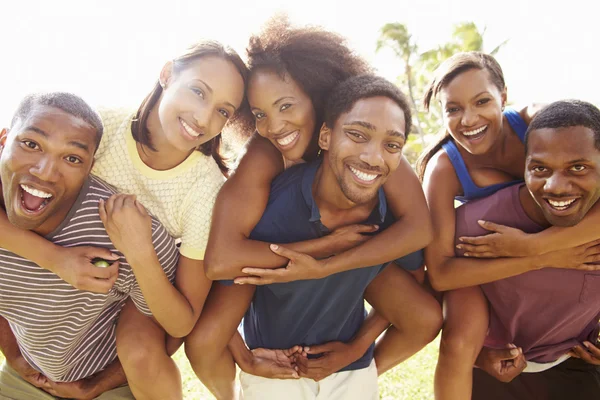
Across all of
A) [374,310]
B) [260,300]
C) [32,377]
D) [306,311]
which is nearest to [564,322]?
[374,310]

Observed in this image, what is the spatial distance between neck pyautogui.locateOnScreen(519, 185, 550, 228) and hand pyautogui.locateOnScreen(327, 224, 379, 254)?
0.97m

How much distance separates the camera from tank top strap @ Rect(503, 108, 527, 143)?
3.61 m

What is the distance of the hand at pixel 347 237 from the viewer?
3.23 m

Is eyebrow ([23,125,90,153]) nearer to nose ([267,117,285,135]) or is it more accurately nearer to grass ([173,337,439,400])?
nose ([267,117,285,135])

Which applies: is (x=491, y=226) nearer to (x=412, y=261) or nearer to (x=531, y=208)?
(x=531, y=208)

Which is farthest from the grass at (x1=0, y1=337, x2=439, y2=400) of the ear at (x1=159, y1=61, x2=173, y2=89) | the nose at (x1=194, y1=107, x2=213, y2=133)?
the ear at (x1=159, y1=61, x2=173, y2=89)

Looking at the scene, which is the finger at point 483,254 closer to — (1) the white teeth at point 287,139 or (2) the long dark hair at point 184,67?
(1) the white teeth at point 287,139

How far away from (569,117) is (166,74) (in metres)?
2.37

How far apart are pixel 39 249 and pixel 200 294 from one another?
2.98ft

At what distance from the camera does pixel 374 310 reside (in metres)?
3.67

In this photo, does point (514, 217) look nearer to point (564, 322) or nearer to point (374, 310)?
point (564, 322)

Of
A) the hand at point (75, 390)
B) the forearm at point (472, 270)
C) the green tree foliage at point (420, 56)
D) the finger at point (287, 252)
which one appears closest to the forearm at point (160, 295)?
the finger at point (287, 252)

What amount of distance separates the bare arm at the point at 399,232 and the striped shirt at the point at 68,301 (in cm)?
106

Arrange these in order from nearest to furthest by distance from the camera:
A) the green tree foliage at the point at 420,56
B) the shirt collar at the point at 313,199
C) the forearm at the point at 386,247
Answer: the forearm at the point at 386,247 → the shirt collar at the point at 313,199 → the green tree foliage at the point at 420,56
